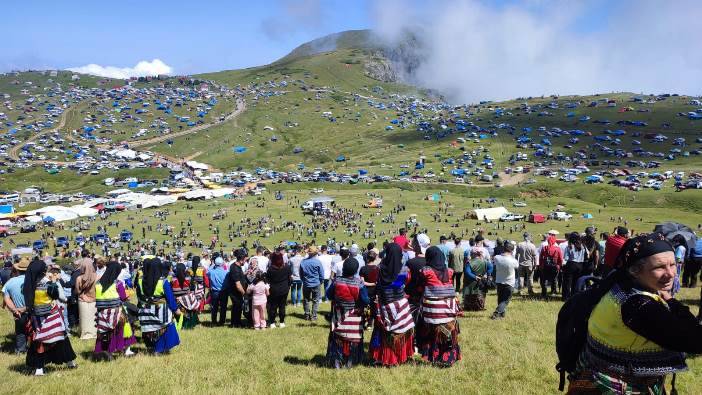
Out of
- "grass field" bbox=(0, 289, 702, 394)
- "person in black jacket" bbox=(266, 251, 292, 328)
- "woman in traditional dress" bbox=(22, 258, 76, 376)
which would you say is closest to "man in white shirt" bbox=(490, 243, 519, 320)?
"grass field" bbox=(0, 289, 702, 394)

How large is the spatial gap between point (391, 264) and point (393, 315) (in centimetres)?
97

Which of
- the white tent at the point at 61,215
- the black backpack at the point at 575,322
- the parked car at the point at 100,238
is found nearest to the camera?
the black backpack at the point at 575,322

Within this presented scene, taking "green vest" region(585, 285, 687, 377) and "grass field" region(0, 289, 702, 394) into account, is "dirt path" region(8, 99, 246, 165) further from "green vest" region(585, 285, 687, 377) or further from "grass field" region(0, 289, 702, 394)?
"green vest" region(585, 285, 687, 377)

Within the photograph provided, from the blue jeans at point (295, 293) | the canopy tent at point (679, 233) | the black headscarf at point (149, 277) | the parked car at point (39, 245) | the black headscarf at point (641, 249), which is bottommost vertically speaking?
the parked car at point (39, 245)

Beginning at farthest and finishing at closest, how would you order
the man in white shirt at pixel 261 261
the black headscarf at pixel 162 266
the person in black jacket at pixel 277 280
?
the man in white shirt at pixel 261 261, the person in black jacket at pixel 277 280, the black headscarf at pixel 162 266

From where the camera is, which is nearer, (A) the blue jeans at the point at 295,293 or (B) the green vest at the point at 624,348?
(B) the green vest at the point at 624,348

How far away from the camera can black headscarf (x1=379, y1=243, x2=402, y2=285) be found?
897 cm

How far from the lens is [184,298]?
42.9ft

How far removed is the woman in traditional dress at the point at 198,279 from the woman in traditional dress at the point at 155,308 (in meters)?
2.96

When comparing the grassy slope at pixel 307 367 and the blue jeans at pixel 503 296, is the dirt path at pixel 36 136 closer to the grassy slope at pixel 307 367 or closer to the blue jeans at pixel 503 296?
the grassy slope at pixel 307 367

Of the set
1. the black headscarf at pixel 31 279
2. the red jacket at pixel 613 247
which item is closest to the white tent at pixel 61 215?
the black headscarf at pixel 31 279

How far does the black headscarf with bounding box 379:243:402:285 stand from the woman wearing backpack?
5065 mm

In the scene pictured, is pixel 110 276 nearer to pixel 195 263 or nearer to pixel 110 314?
pixel 110 314

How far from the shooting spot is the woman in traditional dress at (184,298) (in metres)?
12.9
